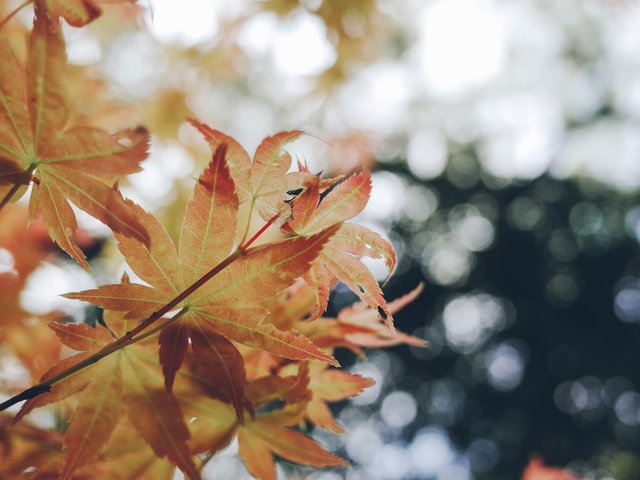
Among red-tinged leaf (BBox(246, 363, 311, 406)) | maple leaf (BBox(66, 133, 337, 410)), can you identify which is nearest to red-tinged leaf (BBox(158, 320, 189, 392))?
maple leaf (BBox(66, 133, 337, 410))

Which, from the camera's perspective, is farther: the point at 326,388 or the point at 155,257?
the point at 326,388

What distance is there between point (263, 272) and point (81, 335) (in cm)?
17

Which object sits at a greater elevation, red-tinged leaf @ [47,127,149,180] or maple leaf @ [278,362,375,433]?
red-tinged leaf @ [47,127,149,180]

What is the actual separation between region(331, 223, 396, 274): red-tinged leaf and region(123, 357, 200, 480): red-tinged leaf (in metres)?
0.18

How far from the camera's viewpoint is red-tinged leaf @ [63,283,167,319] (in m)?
0.44

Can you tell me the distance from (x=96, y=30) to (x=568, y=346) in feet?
18.7

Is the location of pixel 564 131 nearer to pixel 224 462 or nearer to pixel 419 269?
pixel 419 269

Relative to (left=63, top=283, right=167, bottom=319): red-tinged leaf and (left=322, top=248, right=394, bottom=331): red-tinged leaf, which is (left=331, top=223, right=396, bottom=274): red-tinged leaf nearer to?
(left=322, top=248, right=394, bottom=331): red-tinged leaf

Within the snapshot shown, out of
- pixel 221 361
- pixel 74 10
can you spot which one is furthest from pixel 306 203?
pixel 74 10

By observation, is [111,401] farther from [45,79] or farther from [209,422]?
[45,79]

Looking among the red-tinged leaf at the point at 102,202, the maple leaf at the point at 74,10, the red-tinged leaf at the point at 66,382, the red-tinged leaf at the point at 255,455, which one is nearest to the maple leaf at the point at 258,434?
the red-tinged leaf at the point at 255,455

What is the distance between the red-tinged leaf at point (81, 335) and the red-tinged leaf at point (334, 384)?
9.0 inches

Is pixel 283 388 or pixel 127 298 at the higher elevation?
pixel 127 298

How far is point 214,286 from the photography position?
444mm
